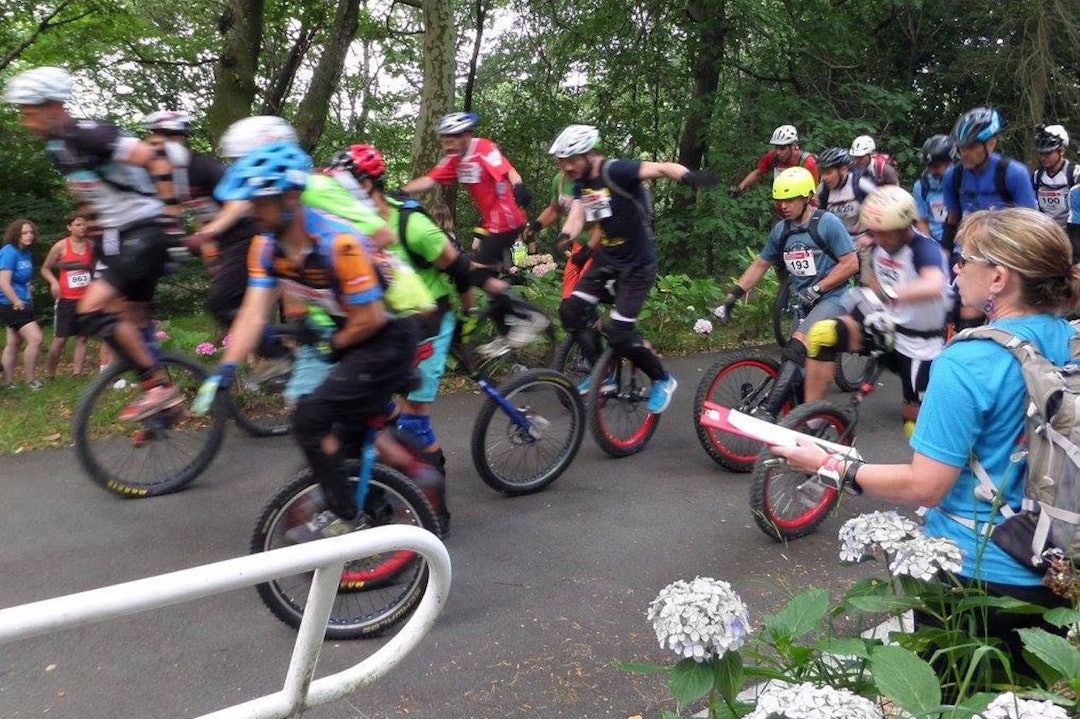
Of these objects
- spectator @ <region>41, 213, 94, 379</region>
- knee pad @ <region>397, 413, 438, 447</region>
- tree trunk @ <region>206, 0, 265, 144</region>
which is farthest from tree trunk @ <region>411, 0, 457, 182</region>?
knee pad @ <region>397, 413, 438, 447</region>

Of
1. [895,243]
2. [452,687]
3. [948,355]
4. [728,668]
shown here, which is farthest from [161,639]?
[895,243]

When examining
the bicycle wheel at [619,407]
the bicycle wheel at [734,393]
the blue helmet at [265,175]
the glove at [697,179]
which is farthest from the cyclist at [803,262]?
the blue helmet at [265,175]

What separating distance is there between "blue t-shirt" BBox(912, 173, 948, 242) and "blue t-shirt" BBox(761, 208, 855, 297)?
8.45ft

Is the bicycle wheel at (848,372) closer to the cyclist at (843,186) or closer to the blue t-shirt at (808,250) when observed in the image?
the cyclist at (843,186)

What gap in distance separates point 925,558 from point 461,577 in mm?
2617

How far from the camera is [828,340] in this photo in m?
4.77

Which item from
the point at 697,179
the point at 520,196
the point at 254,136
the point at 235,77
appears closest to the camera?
the point at 254,136

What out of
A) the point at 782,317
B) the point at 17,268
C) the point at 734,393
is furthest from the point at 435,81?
the point at 734,393

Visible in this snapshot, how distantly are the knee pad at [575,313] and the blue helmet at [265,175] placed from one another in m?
3.01

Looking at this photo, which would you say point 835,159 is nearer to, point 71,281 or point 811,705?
point 811,705

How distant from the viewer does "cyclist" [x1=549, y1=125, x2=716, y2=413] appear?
219 inches

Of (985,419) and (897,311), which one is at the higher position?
(985,419)

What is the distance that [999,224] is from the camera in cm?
225

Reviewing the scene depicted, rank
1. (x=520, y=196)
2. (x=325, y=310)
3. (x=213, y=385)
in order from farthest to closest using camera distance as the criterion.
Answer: (x=520, y=196)
(x=325, y=310)
(x=213, y=385)
